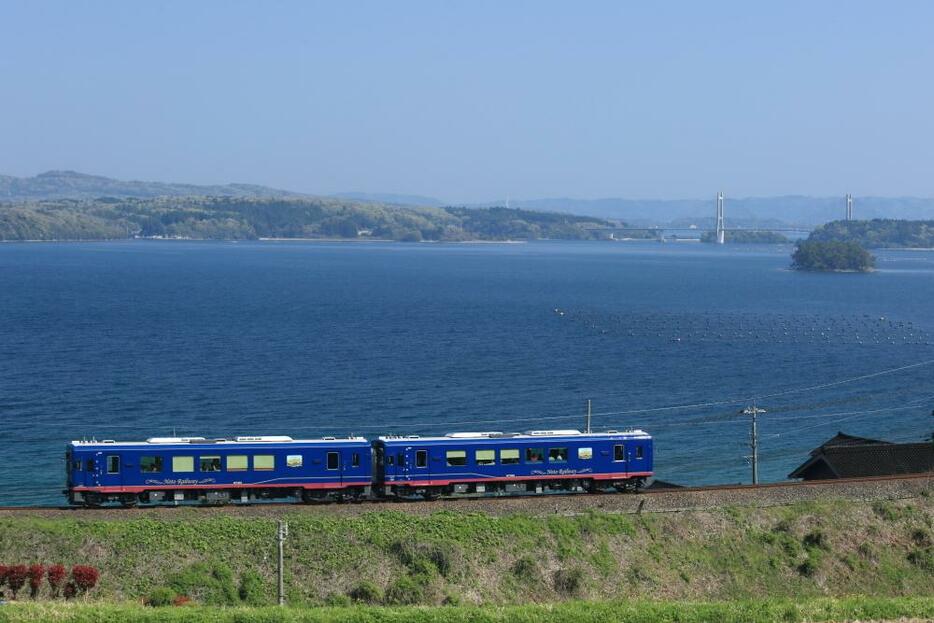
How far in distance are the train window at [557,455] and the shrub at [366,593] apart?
9.41 meters

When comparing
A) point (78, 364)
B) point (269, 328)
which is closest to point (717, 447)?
point (78, 364)

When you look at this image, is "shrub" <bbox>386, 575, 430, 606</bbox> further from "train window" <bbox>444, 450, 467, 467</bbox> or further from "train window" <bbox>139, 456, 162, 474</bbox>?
"train window" <bbox>139, 456, 162, 474</bbox>

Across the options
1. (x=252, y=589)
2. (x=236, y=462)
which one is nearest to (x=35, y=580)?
(x=252, y=589)

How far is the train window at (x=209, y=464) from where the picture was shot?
1432 inches

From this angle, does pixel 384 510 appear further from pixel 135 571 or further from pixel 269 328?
pixel 269 328

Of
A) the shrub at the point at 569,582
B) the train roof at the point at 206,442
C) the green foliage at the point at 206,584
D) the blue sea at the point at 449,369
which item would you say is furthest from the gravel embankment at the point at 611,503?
the blue sea at the point at 449,369

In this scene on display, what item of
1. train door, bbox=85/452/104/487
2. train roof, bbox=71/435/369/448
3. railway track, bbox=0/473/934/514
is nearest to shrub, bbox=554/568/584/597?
railway track, bbox=0/473/934/514

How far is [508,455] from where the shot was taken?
38.6 metres

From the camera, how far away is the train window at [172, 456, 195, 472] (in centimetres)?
3619

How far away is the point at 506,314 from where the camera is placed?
128 meters

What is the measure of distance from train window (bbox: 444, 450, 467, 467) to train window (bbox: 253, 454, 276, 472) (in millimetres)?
5536

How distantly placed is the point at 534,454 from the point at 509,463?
893mm

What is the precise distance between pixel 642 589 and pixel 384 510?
25.8 feet

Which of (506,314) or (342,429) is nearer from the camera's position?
(342,429)
